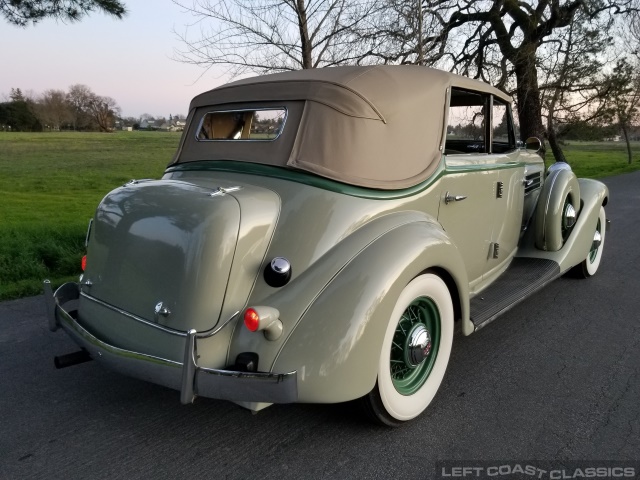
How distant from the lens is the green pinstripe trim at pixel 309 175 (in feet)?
8.99

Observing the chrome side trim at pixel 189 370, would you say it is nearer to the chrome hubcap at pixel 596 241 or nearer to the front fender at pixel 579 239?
the front fender at pixel 579 239

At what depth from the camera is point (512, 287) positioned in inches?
151

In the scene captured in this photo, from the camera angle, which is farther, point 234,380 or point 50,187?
point 50,187

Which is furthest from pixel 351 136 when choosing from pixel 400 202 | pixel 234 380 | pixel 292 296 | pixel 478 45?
pixel 478 45

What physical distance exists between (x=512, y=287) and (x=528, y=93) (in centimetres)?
953

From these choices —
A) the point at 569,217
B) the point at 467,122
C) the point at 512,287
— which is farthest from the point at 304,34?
the point at 512,287

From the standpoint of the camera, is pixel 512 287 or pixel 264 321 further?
pixel 512 287

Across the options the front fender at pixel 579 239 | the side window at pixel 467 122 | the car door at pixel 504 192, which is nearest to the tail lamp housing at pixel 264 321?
the side window at pixel 467 122

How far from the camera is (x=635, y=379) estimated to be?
3.14 m

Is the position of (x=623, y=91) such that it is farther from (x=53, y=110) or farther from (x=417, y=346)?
(x=53, y=110)

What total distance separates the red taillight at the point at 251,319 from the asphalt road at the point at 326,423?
0.64 meters

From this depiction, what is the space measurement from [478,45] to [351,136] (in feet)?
34.9

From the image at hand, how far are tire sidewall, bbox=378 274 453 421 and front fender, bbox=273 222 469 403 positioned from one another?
0.10m

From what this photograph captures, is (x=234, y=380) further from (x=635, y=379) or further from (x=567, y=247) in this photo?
(x=567, y=247)
